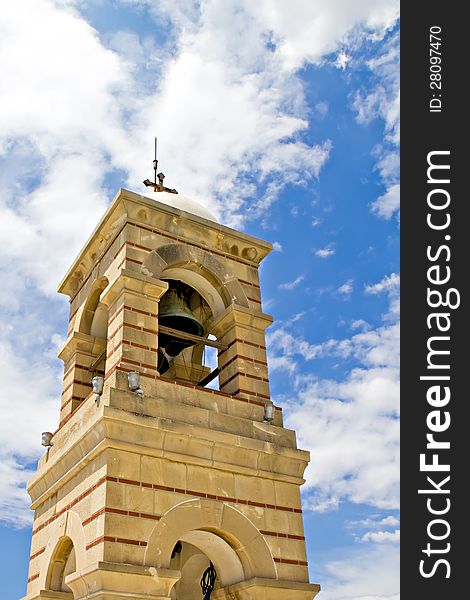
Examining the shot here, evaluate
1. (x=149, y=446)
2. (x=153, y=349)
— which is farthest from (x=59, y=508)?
(x=153, y=349)

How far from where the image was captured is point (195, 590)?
44.8ft

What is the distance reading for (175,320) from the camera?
14375 mm

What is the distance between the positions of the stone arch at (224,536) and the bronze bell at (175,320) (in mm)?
3814

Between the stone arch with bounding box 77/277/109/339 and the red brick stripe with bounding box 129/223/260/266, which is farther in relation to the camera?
the stone arch with bounding box 77/277/109/339

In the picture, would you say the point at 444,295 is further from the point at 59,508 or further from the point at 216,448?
the point at 59,508

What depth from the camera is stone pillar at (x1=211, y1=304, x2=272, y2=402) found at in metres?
13.3

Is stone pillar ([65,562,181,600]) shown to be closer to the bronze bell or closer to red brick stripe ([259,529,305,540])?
red brick stripe ([259,529,305,540])

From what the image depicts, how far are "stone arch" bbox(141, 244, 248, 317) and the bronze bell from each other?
1.55ft

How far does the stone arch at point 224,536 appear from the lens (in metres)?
11.0

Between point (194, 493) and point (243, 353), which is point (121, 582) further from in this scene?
point (243, 353)

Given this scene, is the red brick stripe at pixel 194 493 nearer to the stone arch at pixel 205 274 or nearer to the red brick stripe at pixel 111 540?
the red brick stripe at pixel 111 540

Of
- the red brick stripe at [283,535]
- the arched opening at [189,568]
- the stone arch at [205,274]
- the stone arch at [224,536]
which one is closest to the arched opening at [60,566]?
the stone arch at [224,536]

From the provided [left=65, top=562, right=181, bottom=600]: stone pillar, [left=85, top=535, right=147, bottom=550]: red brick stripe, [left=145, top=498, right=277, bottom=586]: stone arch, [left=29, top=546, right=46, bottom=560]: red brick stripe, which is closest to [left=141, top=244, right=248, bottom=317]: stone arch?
[left=145, top=498, right=277, bottom=586]: stone arch

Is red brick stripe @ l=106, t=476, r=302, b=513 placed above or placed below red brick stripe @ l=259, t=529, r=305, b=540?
above
